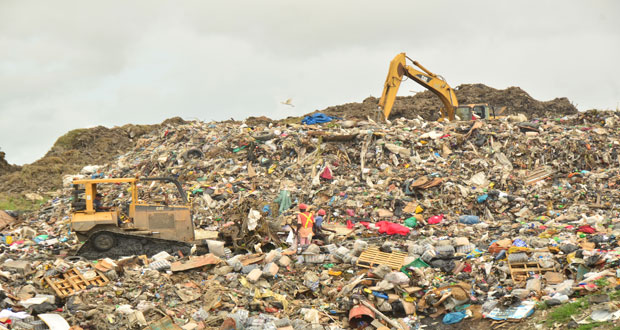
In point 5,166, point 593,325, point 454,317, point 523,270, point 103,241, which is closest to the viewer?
point 593,325

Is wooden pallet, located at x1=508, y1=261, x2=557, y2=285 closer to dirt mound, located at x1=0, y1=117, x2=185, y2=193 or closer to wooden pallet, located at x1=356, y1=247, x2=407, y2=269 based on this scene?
wooden pallet, located at x1=356, y1=247, x2=407, y2=269

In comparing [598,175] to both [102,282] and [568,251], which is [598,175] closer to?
[568,251]

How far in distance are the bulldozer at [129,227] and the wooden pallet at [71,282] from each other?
1477 millimetres

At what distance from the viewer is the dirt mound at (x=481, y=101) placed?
27344 mm

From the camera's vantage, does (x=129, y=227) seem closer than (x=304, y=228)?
Yes

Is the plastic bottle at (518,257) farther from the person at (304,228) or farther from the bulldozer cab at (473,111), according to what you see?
the bulldozer cab at (473,111)

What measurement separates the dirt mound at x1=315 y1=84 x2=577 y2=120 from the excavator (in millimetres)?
6650

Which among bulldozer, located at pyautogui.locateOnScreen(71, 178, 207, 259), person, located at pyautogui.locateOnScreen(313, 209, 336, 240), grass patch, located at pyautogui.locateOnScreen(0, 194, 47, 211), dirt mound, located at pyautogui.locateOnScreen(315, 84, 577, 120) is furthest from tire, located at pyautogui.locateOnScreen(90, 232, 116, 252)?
dirt mound, located at pyautogui.locateOnScreen(315, 84, 577, 120)

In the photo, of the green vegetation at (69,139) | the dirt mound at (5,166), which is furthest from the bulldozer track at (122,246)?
the green vegetation at (69,139)

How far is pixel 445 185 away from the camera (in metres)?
13.9

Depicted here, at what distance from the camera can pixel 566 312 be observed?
662 centimetres

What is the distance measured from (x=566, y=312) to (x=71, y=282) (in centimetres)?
655

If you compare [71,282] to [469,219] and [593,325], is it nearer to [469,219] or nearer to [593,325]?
[593,325]

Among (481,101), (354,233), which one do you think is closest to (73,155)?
(354,233)
